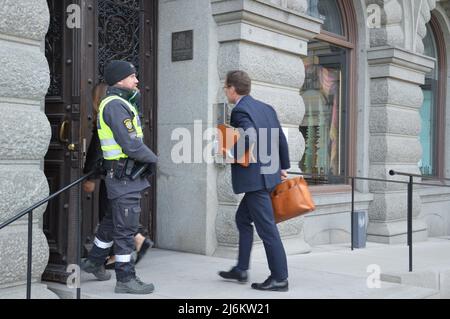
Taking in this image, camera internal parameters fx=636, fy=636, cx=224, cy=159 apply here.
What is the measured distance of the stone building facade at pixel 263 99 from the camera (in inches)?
192

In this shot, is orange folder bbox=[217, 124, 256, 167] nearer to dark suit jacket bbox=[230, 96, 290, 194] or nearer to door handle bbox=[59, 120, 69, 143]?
dark suit jacket bbox=[230, 96, 290, 194]

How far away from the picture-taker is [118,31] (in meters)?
6.71

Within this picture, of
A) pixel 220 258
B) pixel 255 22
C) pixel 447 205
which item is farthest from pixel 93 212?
Result: pixel 447 205

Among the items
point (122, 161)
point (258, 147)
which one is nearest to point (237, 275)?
point (258, 147)

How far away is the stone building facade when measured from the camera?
16.0 ft

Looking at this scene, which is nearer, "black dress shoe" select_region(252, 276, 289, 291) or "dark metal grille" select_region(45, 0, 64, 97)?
"black dress shoe" select_region(252, 276, 289, 291)

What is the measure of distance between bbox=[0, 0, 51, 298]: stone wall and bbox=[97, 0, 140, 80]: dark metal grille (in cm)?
143

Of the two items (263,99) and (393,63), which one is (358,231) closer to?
(263,99)

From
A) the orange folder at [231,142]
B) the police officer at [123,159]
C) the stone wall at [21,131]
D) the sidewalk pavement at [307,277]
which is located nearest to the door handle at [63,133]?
the stone wall at [21,131]

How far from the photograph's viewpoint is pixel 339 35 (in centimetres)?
956

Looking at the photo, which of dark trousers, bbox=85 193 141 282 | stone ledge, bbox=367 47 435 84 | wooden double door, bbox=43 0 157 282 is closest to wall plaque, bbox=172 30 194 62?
wooden double door, bbox=43 0 157 282

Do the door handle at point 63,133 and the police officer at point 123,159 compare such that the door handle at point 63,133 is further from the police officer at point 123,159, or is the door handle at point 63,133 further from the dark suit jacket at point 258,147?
the dark suit jacket at point 258,147

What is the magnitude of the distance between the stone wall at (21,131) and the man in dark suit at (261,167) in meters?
1.55
